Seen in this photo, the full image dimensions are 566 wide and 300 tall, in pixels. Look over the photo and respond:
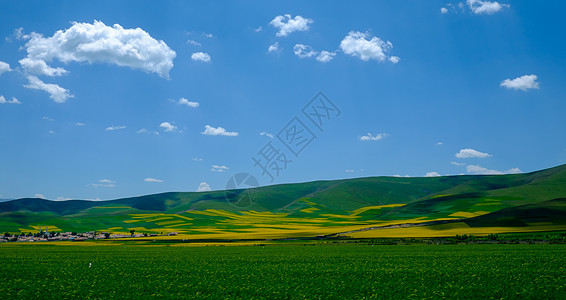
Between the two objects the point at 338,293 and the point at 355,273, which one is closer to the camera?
the point at 338,293

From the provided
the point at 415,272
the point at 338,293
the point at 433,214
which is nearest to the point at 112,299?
the point at 338,293

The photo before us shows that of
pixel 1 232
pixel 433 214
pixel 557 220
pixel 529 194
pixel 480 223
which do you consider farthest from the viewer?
pixel 529 194

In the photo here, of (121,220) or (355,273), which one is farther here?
(121,220)

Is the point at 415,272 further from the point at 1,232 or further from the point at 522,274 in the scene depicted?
the point at 1,232

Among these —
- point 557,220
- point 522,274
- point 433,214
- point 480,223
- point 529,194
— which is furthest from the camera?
point 529,194

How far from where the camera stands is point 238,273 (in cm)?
3384

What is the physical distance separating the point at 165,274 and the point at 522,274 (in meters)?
30.8

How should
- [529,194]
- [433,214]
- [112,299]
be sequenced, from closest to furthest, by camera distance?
[112,299] → [433,214] → [529,194]

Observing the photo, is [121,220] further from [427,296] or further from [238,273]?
[427,296]

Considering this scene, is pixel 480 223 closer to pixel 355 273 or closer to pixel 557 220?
pixel 557 220

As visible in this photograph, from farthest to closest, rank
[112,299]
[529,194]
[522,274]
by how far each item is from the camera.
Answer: [529,194] → [522,274] → [112,299]

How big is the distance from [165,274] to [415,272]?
2256 cm

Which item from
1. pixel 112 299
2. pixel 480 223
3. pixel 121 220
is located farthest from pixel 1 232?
pixel 480 223

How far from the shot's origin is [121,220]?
189750mm
